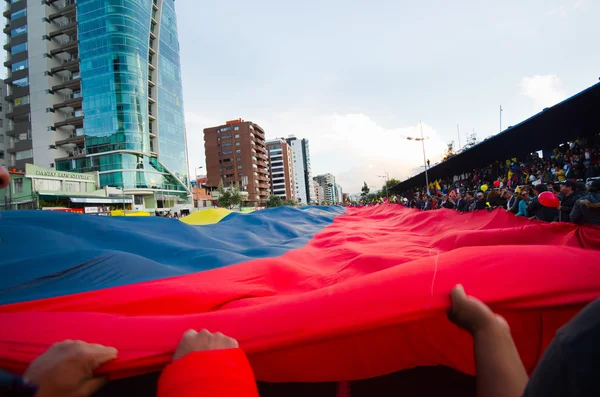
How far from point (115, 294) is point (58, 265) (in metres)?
0.64

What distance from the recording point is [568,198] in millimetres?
4340

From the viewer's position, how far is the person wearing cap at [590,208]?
3.21m

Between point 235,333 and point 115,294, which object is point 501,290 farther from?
point 115,294

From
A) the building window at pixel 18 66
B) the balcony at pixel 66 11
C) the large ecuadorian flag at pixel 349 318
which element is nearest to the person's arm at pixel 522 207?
the large ecuadorian flag at pixel 349 318

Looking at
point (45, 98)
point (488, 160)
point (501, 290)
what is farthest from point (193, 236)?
point (45, 98)

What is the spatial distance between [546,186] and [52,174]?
114 feet

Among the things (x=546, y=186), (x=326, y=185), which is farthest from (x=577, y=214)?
(x=326, y=185)

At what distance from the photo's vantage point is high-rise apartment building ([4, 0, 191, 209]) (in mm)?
32219

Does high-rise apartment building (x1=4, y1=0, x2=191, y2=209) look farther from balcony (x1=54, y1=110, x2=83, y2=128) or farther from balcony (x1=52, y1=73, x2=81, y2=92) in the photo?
balcony (x1=54, y1=110, x2=83, y2=128)

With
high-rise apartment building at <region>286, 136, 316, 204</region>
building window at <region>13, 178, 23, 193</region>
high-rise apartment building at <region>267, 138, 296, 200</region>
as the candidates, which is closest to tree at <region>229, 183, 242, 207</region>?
building window at <region>13, 178, 23, 193</region>

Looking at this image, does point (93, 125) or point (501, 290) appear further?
point (93, 125)

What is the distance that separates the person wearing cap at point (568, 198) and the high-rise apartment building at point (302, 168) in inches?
3998

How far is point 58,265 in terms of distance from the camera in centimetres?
201

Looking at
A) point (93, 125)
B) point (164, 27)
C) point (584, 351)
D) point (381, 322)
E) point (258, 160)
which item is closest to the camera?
point (584, 351)
